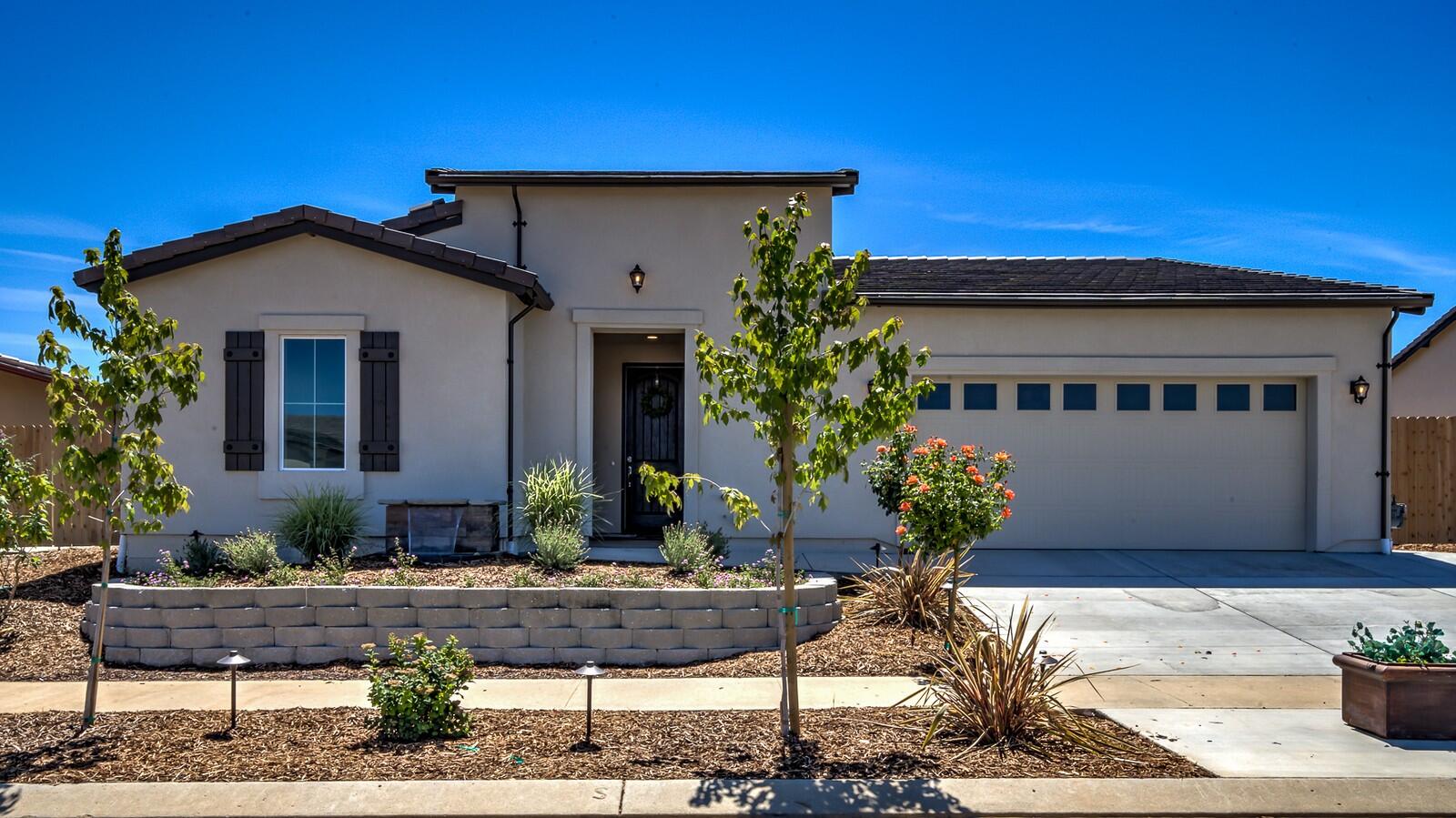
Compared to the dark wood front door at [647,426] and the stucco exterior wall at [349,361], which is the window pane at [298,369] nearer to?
the stucco exterior wall at [349,361]

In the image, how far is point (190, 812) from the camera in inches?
183

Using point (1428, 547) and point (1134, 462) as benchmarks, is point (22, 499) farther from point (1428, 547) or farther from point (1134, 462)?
point (1428, 547)

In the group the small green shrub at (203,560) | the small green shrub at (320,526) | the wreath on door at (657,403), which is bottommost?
the small green shrub at (203,560)

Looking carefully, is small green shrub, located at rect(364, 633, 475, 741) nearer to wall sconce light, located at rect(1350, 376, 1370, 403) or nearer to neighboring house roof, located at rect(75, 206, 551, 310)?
neighboring house roof, located at rect(75, 206, 551, 310)

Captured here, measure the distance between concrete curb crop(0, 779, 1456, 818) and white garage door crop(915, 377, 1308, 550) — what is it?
742cm

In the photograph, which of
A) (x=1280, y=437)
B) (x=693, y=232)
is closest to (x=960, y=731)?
(x=693, y=232)

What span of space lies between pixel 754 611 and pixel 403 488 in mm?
4648

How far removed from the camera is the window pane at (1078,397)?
12.3 metres

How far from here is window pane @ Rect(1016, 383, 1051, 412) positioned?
40.4 feet

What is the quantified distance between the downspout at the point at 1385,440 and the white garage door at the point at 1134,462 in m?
0.93

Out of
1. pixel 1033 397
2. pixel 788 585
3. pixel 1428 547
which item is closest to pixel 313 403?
pixel 788 585

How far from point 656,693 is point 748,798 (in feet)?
6.53

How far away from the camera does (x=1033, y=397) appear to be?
12.3 metres

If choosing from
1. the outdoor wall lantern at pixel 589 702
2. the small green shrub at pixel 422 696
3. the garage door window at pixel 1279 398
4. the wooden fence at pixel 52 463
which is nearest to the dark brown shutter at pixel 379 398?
the small green shrub at pixel 422 696
